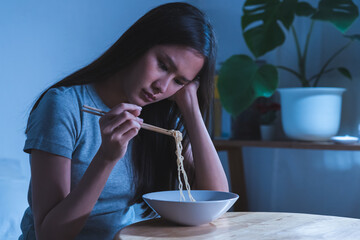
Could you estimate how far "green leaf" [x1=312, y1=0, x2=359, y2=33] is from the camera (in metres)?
1.89

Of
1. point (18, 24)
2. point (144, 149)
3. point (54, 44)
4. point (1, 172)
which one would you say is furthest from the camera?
point (54, 44)

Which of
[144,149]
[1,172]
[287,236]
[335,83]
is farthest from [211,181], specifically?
[335,83]

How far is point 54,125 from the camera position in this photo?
3.21 feet

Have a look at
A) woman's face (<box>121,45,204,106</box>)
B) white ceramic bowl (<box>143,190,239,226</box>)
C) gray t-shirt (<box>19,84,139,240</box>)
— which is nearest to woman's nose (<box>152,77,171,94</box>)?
woman's face (<box>121,45,204,106</box>)

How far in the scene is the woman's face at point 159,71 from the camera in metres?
1.06

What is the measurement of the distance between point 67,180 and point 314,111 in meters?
1.39

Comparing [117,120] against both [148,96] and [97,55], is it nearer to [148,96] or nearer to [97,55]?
[148,96]

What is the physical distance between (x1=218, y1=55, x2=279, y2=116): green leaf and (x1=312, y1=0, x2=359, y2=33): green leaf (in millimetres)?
338

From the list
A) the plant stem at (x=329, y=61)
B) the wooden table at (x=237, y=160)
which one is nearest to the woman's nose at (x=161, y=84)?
the wooden table at (x=237, y=160)

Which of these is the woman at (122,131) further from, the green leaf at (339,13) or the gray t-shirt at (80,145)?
the green leaf at (339,13)

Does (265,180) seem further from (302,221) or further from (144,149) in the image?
(302,221)

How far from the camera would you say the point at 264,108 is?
2.29 meters

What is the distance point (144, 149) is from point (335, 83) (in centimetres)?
145

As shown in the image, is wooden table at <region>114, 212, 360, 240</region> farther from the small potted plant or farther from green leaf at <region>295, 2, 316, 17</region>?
green leaf at <region>295, 2, 316, 17</region>
